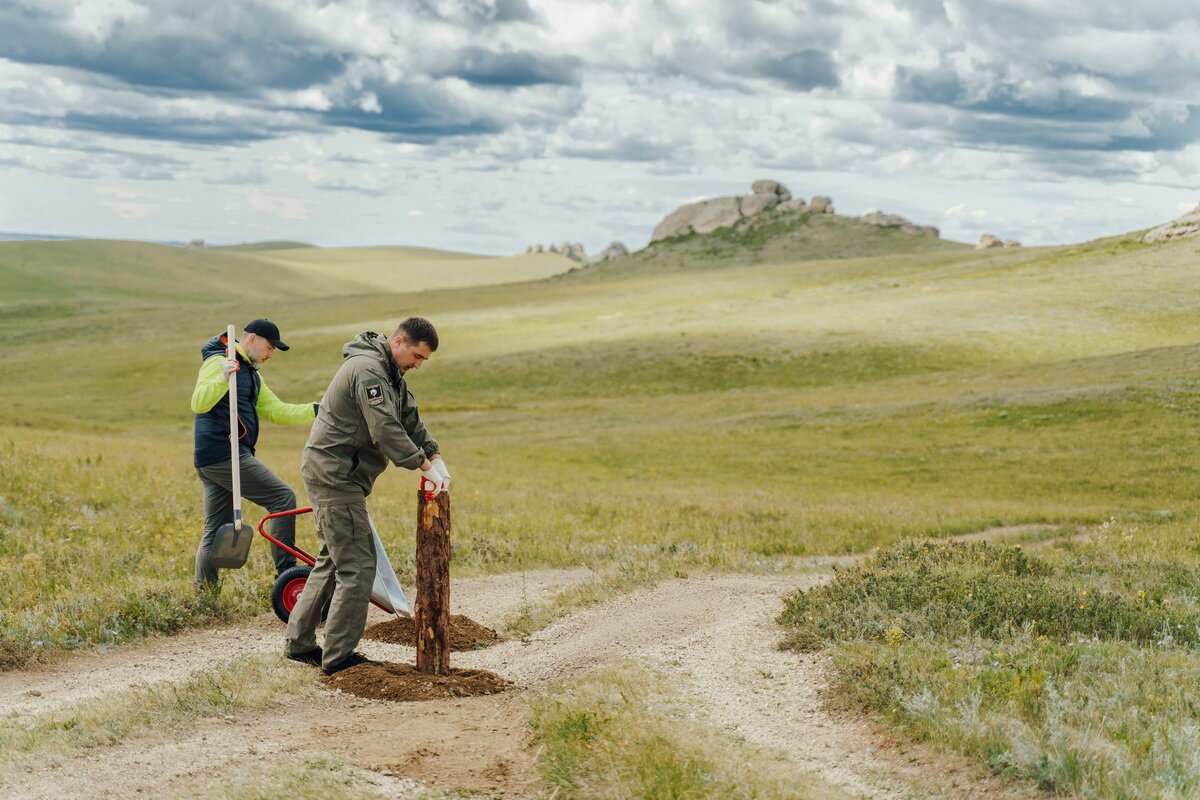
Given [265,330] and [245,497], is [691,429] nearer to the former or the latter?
[245,497]

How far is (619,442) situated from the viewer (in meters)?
39.3

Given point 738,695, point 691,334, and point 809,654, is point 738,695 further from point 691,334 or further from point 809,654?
point 691,334

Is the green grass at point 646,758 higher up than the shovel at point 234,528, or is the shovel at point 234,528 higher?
the shovel at point 234,528

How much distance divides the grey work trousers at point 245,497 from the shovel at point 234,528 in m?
0.30

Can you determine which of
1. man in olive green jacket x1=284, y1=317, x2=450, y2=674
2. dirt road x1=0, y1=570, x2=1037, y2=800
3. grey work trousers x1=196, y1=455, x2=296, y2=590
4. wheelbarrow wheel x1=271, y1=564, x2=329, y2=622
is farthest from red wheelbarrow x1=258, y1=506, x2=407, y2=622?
man in olive green jacket x1=284, y1=317, x2=450, y2=674

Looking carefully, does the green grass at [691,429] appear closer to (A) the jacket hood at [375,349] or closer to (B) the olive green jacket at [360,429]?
(B) the olive green jacket at [360,429]

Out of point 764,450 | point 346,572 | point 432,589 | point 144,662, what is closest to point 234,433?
point 144,662

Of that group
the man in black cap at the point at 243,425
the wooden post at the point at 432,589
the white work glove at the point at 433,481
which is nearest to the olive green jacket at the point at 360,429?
Answer: the white work glove at the point at 433,481

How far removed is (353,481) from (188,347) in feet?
301

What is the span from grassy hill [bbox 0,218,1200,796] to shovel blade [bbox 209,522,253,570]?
848 mm

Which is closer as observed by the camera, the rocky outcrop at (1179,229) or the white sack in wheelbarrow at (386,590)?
the white sack in wheelbarrow at (386,590)

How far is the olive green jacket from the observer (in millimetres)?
8344

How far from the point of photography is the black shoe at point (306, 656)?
948 centimetres

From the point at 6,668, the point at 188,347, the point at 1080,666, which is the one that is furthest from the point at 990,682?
the point at 188,347
